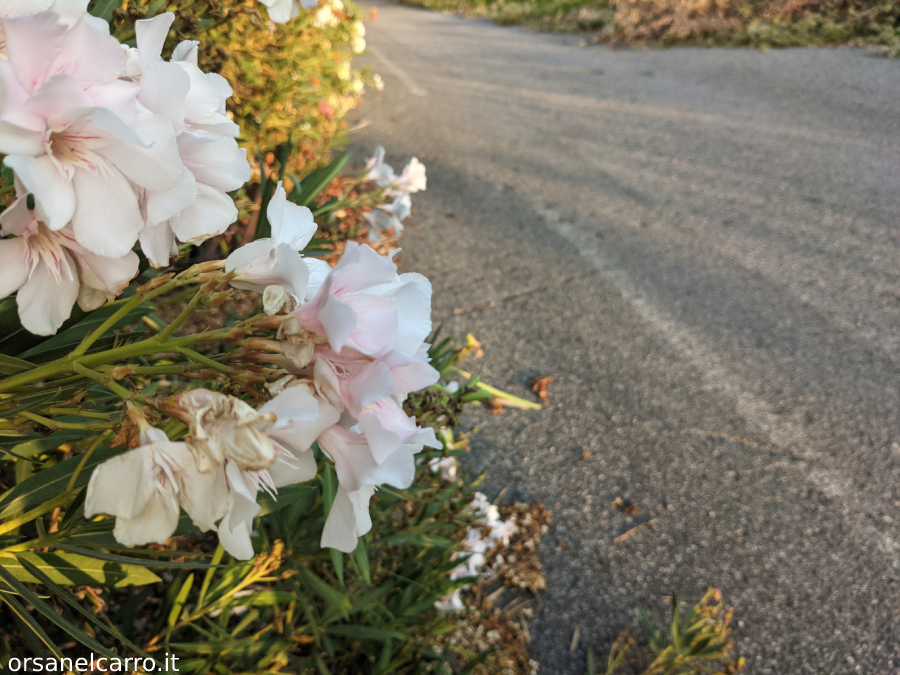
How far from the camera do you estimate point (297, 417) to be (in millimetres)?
426

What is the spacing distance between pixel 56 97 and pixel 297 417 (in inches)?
10.6

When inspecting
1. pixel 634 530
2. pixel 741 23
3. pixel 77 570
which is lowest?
pixel 634 530

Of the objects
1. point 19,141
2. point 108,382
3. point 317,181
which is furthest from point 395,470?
point 317,181

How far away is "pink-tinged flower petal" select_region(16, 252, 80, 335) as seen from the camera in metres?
0.46

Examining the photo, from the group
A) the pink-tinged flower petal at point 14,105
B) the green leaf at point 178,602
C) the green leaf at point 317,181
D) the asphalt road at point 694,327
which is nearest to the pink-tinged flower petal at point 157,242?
the pink-tinged flower petal at point 14,105

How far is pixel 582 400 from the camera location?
2611 mm

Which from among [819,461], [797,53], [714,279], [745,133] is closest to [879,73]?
[797,53]

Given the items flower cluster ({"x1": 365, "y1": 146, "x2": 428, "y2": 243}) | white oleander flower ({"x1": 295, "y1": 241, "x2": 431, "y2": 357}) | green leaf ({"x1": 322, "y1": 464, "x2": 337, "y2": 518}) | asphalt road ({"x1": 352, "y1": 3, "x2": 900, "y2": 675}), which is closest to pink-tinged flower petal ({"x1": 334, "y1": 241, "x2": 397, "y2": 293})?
white oleander flower ({"x1": 295, "y1": 241, "x2": 431, "y2": 357})

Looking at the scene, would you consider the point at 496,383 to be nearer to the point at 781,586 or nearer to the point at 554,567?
the point at 554,567

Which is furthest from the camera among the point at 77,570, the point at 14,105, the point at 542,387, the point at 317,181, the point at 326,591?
the point at 542,387

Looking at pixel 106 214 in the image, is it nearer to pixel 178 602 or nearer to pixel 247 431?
pixel 247 431

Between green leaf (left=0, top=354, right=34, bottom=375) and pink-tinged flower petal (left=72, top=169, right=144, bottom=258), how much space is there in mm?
313

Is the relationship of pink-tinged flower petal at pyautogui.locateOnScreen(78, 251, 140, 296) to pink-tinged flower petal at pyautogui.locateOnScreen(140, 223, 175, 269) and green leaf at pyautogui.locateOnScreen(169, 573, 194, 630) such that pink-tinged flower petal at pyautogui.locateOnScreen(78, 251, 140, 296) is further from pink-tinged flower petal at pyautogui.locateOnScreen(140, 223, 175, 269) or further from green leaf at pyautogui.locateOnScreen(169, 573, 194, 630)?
green leaf at pyautogui.locateOnScreen(169, 573, 194, 630)

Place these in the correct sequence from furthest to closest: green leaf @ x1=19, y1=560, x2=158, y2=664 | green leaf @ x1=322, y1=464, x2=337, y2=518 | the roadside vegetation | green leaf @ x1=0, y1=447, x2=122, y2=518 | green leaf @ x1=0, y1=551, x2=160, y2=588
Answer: the roadside vegetation → green leaf @ x1=322, y1=464, x2=337, y2=518 → green leaf @ x1=0, y1=551, x2=160, y2=588 → green leaf @ x1=0, y1=447, x2=122, y2=518 → green leaf @ x1=19, y1=560, x2=158, y2=664
